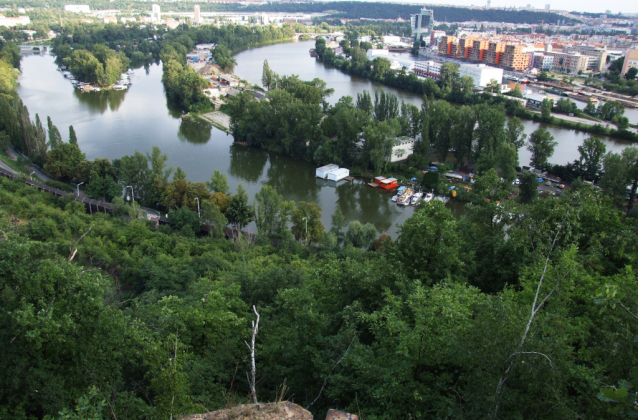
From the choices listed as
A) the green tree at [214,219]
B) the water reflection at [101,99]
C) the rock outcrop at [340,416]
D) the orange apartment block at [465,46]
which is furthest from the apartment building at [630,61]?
the rock outcrop at [340,416]

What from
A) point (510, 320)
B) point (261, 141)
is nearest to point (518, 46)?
point (261, 141)

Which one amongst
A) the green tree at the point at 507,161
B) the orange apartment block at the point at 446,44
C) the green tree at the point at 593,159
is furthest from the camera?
the orange apartment block at the point at 446,44

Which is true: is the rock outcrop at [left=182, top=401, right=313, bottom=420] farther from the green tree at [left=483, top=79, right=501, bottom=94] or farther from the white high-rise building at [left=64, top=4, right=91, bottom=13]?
the white high-rise building at [left=64, top=4, right=91, bottom=13]

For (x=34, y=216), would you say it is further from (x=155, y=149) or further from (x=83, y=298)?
(x=83, y=298)

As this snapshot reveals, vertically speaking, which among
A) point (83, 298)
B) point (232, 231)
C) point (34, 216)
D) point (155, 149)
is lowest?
point (232, 231)

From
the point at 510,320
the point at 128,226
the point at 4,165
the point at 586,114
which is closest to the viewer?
the point at 510,320

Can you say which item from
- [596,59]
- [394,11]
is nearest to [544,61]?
[596,59]

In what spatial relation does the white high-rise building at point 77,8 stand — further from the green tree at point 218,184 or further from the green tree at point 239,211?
the green tree at point 239,211

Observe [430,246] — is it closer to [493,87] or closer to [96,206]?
[96,206]
